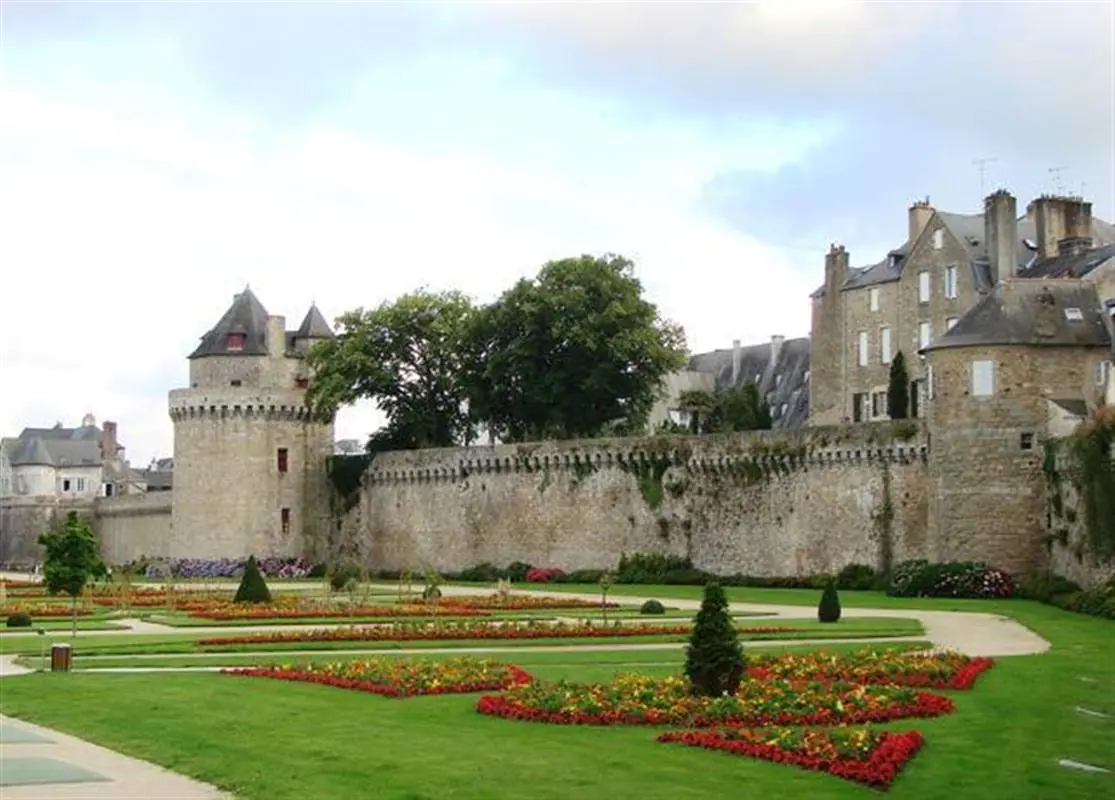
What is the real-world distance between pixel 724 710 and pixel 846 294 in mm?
66333

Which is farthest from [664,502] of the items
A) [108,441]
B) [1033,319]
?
[108,441]

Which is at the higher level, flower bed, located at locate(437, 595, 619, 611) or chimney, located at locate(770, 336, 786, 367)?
chimney, located at locate(770, 336, 786, 367)

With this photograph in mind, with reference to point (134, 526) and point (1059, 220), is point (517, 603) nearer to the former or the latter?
point (1059, 220)

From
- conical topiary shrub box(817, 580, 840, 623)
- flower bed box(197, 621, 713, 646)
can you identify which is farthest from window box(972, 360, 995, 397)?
flower bed box(197, 621, 713, 646)

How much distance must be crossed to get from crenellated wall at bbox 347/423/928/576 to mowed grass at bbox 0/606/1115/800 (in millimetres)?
36679

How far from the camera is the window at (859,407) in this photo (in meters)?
86.6

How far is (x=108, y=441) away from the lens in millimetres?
132000

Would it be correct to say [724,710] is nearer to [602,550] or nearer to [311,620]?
[311,620]

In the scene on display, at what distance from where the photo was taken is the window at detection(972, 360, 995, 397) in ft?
195

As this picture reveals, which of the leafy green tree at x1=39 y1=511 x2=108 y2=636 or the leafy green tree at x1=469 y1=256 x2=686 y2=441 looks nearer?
the leafy green tree at x1=39 y1=511 x2=108 y2=636

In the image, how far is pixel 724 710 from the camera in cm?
2311

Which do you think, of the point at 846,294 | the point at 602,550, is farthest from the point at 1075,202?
the point at 602,550

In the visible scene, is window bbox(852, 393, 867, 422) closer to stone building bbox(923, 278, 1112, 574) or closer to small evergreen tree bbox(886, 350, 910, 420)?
small evergreen tree bbox(886, 350, 910, 420)

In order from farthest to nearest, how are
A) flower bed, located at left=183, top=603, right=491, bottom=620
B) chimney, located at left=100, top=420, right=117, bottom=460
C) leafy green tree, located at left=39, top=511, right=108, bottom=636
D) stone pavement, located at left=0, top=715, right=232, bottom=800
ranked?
1. chimney, located at left=100, top=420, right=117, bottom=460
2. leafy green tree, located at left=39, top=511, right=108, bottom=636
3. flower bed, located at left=183, top=603, right=491, bottom=620
4. stone pavement, located at left=0, top=715, right=232, bottom=800
